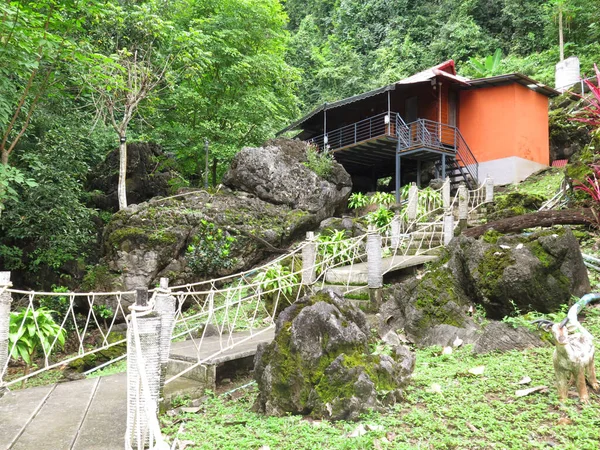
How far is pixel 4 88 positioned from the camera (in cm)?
625

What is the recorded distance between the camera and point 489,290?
493cm

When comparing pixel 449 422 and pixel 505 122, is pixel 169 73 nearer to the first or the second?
pixel 449 422

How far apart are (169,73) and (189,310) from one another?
6219 millimetres

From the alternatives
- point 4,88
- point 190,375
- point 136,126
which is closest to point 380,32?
point 136,126

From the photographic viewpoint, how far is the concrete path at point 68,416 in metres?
2.83

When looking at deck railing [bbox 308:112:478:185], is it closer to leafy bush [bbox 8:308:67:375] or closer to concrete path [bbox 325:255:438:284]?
concrete path [bbox 325:255:438:284]

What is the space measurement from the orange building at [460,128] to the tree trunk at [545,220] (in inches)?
255

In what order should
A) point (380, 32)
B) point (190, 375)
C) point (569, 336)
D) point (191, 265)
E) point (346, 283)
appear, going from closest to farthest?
point (569, 336)
point (190, 375)
point (346, 283)
point (191, 265)
point (380, 32)

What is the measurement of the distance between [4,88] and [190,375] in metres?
5.18

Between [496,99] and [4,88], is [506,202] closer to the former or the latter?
[496,99]

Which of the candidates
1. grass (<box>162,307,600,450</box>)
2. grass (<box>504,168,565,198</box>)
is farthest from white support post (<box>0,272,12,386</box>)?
grass (<box>504,168,565,198</box>)

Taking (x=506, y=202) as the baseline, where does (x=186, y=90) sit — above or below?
above

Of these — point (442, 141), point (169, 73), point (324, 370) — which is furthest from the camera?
point (442, 141)

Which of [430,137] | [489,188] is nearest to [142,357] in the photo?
[489,188]
